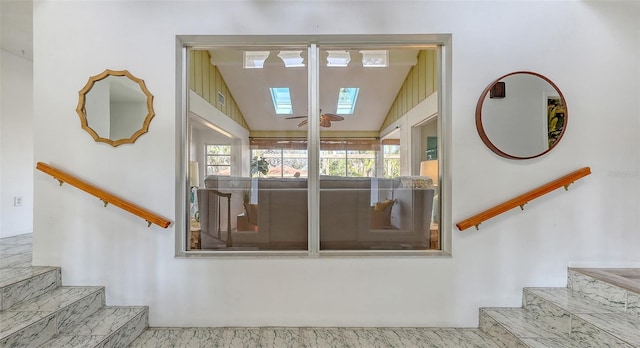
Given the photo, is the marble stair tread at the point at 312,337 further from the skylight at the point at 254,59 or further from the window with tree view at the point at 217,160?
the skylight at the point at 254,59

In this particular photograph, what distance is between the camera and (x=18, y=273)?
6.84ft

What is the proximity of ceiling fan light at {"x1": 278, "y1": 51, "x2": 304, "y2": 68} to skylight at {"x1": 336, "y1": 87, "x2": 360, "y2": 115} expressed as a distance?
664mm

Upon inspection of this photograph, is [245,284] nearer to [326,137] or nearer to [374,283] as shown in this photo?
[374,283]

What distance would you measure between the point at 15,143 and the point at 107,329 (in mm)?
3402

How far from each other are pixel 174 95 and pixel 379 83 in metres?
2.20

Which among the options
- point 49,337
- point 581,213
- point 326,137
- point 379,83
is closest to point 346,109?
point 379,83

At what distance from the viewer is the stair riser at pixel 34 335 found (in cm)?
156

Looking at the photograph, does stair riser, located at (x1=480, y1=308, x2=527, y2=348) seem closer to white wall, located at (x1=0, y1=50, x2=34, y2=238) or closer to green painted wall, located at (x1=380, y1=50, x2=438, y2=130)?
green painted wall, located at (x1=380, y1=50, x2=438, y2=130)

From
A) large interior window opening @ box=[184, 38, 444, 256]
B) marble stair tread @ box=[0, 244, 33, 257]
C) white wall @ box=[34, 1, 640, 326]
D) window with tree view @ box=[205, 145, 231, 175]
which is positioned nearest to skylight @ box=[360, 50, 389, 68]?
large interior window opening @ box=[184, 38, 444, 256]

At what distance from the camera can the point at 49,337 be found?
177 centimetres

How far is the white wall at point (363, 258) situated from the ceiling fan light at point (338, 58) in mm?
249

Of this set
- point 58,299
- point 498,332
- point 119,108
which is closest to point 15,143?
point 119,108

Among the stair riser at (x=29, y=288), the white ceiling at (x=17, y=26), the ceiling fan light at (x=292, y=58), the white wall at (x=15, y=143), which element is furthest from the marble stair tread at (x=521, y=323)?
the white wall at (x=15, y=143)

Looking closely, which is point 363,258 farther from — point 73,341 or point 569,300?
point 73,341
